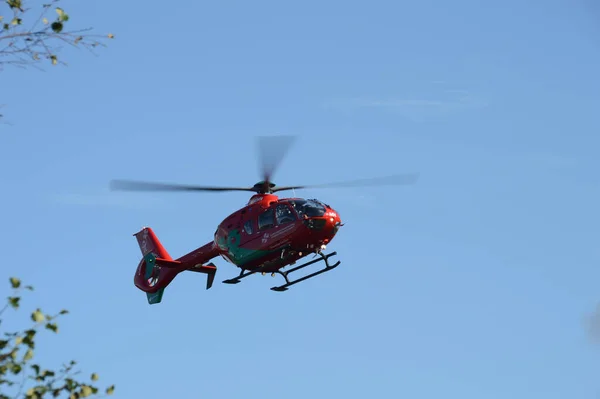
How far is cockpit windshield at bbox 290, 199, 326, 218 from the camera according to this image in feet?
169

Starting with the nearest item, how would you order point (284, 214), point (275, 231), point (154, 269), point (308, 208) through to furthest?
point (308, 208), point (284, 214), point (275, 231), point (154, 269)

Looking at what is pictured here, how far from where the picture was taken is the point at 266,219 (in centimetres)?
5306

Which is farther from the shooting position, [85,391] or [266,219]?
[266,219]

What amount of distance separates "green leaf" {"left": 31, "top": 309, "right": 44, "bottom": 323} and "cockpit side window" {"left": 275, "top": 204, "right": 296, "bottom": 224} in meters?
35.7

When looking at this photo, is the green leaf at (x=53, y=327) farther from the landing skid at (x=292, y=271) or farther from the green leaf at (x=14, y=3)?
the landing skid at (x=292, y=271)

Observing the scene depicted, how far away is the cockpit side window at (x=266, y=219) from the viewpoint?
173 feet

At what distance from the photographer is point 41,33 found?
17312mm

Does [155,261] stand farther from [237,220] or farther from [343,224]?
[343,224]

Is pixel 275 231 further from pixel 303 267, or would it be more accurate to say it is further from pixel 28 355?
pixel 28 355

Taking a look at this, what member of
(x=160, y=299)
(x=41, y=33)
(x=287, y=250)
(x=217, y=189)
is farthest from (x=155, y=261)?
(x=41, y=33)

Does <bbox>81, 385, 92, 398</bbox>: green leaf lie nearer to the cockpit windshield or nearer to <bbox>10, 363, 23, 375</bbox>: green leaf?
<bbox>10, 363, 23, 375</bbox>: green leaf

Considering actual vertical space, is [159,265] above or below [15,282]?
above

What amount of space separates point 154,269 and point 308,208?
52.1 feet

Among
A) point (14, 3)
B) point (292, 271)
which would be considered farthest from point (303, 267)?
point (14, 3)
